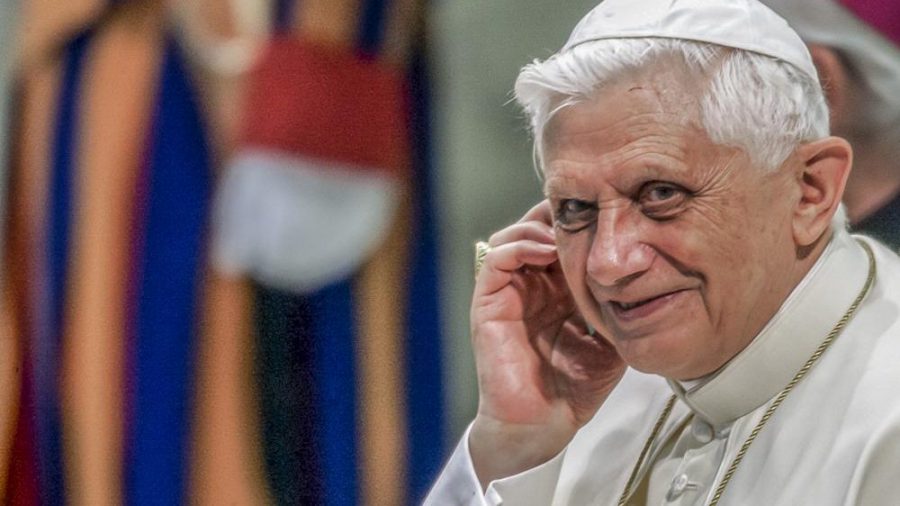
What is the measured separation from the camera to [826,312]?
1.92m

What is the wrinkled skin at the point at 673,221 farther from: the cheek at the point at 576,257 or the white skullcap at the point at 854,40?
the white skullcap at the point at 854,40

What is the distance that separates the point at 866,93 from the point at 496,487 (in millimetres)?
1014

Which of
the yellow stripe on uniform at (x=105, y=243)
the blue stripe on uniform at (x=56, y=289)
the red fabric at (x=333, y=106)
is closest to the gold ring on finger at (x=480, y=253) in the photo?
the red fabric at (x=333, y=106)

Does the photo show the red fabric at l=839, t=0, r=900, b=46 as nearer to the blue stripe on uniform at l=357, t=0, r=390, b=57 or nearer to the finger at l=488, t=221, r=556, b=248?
the finger at l=488, t=221, r=556, b=248

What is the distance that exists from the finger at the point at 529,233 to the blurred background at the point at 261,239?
17.1 inches

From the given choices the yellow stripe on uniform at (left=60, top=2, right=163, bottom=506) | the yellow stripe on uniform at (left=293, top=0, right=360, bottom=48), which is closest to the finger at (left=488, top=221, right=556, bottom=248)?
the yellow stripe on uniform at (left=293, top=0, right=360, bottom=48)

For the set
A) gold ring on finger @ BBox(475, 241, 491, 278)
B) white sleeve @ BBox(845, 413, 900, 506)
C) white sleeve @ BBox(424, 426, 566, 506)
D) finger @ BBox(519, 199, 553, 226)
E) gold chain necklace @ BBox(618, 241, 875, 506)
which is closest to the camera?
white sleeve @ BBox(845, 413, 900, 506)

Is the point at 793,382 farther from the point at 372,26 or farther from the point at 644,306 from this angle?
the point at 372,26

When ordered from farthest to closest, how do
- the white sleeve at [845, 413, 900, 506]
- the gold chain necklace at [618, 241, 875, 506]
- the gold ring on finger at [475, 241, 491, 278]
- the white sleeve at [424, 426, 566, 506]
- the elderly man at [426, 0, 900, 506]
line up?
the gold ring on finger at [475, 241, 491, 278] → the white sleeve at [424, 426, 566, 506] → the gold chain necklace at [618, 241, 875, 506] → the elderly man at [426, 0, 900, 506] → the white sleeve at [845, 413, 900, 506]

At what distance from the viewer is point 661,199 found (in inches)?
74.7

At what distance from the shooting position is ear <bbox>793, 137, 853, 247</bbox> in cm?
187

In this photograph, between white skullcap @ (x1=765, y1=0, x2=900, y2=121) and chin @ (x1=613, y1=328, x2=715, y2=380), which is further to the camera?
white skullcap @ (x1=765, y1=0, x2=900, y2=121)

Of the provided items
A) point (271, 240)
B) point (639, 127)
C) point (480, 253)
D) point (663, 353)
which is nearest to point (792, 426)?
point (663, 353)

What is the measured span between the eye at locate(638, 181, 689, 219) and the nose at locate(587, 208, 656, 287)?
0.03 m
